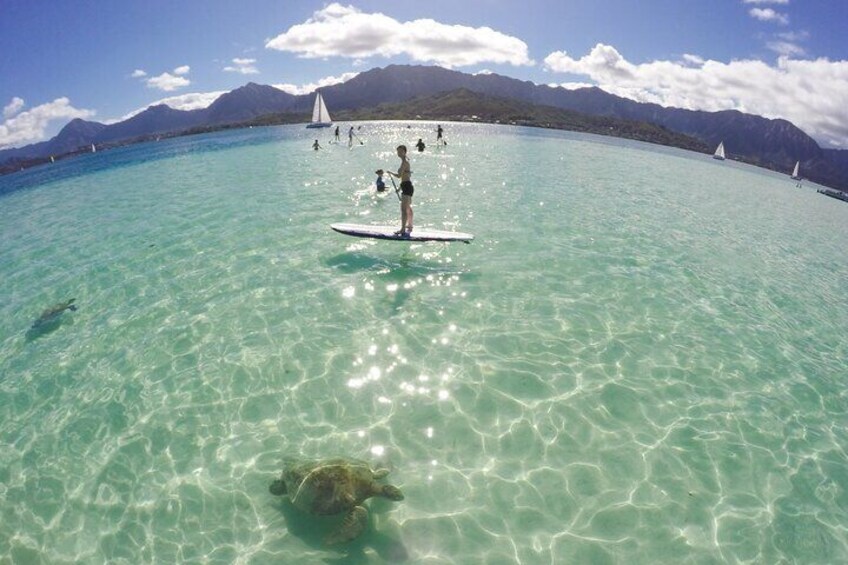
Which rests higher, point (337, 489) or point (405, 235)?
point (405, 235)

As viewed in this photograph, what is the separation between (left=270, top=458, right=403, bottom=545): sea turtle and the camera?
7500 mm

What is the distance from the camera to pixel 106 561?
295 inches

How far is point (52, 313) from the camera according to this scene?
1534 cm

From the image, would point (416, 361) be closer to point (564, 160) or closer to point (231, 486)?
point (231, 486)

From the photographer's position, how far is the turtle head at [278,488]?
27.0ft

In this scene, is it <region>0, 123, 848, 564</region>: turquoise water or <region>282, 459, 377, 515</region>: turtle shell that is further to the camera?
<region>0, 123, 848, 564</region>: turquoise water

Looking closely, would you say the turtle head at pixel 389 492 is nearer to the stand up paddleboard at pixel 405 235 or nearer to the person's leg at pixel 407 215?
the stand up paddleboard at pixel 405 235

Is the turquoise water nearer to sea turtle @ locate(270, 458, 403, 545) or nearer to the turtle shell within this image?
sea turtle @ locate(270, 458, 403, 545)

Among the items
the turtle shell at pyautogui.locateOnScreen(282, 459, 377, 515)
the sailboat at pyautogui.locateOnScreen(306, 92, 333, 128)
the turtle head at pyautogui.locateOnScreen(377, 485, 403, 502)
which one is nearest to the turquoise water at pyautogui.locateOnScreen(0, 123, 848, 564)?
the turtle head at pyautogui.locateOnScreen(377, 485, 403, 502)

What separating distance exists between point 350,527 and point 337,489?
652 millimetres

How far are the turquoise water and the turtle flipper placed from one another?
279 mm

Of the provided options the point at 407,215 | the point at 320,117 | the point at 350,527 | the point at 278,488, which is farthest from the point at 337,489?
the point at 320,117

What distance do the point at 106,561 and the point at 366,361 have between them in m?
6.57

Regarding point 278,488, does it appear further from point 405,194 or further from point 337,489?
point 405,194
